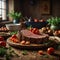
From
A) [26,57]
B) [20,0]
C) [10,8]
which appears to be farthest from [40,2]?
[26,57]

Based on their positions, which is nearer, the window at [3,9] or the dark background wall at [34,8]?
the window at [3,9]

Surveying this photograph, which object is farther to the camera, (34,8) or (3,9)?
(34,8)

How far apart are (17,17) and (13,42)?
207cm

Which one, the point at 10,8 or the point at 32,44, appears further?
the point at 10,8

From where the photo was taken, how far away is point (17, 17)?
4348 millimetres

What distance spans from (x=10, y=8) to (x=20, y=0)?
0.65 meters

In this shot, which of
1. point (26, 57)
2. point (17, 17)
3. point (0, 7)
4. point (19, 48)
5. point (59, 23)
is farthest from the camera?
point (0, 7)

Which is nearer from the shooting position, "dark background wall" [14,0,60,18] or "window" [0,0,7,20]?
"window" [0,0,7,20]

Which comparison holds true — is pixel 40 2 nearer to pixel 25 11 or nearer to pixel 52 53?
Answer: pixel 25 11

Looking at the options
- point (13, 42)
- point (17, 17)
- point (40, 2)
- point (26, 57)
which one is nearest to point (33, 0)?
point (40, 2)

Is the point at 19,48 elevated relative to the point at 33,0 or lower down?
lower down

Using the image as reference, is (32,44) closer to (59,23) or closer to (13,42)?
(13,42)

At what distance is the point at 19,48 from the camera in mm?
2205

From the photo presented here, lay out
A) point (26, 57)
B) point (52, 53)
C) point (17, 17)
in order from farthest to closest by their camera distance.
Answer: point (17, 17), point (52, 53), point (26, 57)
